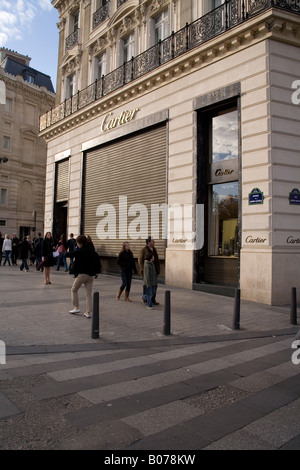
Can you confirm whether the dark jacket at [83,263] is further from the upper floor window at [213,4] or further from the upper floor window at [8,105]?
the upper floor window at [8,105]

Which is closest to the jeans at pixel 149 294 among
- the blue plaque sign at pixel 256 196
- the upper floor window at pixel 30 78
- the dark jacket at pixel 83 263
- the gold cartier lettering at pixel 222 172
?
the dark jacket at pixel 83 263

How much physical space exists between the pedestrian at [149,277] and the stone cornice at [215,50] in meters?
7.25

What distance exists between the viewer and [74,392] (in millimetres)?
3799

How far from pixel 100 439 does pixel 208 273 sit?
9.78 meters

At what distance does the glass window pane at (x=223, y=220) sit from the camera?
1163cm

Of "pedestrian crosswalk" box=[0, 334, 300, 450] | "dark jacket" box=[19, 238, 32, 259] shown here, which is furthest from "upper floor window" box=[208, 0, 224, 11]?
"dark jacket" box=[19, 238, 32, 259]

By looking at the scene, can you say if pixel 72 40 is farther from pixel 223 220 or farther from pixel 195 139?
pixel 223 220

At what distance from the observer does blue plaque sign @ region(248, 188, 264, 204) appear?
1007 cm

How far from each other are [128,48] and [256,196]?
11.0 meters

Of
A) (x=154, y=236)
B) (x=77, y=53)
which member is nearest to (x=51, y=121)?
(x=77, y=53)

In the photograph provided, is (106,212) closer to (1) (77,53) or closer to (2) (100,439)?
(1) (77,53)

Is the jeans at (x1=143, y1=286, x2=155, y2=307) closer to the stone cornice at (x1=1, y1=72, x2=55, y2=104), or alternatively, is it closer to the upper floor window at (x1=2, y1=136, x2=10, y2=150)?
the upper floor window at (x1=2, y1=136, x2=10, y2=150)

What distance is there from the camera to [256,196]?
1020 cm

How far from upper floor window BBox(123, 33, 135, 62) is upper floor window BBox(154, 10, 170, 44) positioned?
1610 millimetres
